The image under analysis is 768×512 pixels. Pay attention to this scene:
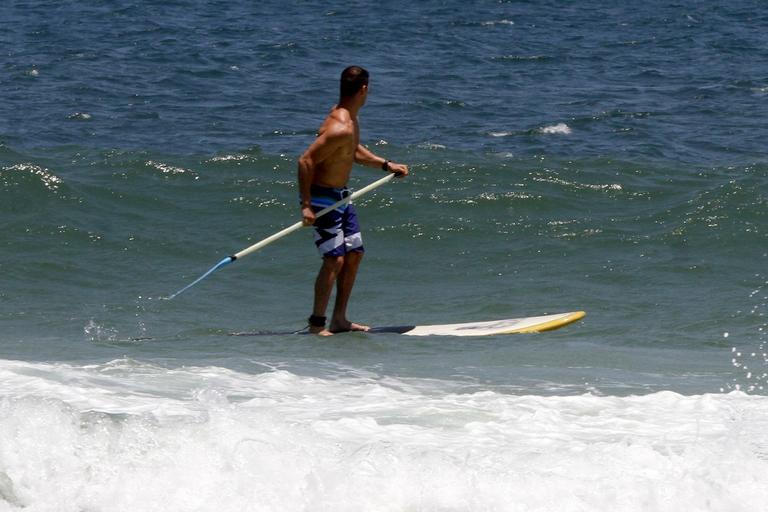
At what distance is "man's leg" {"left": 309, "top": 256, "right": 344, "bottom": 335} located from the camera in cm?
795

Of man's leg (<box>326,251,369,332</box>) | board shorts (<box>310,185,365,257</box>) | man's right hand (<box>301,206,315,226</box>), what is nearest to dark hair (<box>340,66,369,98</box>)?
board shorts (<box>310,185,365,257</box>)

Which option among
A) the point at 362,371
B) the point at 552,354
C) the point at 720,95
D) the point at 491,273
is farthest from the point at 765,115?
the point at 362,371

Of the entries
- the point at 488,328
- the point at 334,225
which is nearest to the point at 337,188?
the point at 334,225

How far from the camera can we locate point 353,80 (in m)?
7.59

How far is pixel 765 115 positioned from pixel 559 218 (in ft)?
18.6

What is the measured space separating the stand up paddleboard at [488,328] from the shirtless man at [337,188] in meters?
0.29

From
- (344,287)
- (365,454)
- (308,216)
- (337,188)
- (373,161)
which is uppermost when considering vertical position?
(373,161)

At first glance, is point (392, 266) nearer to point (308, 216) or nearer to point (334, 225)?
point (334, 225)

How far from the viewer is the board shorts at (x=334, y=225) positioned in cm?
782

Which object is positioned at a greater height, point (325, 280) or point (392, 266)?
point (325, 280)

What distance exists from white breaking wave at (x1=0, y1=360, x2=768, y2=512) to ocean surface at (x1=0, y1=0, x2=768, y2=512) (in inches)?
0.6

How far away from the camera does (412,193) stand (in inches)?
493

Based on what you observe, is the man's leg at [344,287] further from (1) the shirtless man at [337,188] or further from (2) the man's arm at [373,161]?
(2) the man's arm at [373,161]

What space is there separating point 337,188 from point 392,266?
3.07 meters
